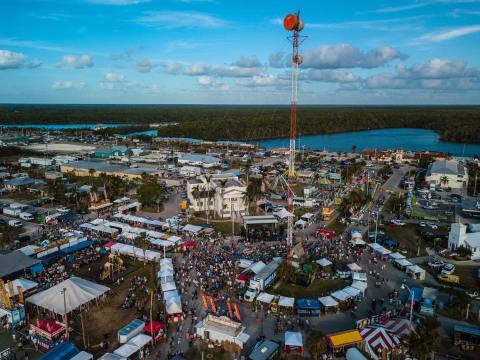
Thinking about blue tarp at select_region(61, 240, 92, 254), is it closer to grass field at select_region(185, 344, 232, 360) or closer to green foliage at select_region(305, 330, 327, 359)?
grass field at select_region(185, 344, 232, 360)

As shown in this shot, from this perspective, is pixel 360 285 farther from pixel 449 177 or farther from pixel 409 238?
pixel 449 177

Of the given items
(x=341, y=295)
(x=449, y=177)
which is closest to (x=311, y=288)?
(x=341, y=295)

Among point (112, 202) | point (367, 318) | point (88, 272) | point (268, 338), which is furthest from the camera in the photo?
point (112, 202)

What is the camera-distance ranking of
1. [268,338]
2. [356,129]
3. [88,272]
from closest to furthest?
[268,338], [88,272], [356,129]

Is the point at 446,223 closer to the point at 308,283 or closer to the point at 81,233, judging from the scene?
the point at 308,283

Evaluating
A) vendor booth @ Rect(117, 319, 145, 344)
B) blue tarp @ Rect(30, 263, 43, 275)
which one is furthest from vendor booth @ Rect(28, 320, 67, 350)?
blue tarp @ Rect(30, 263, 43, 275)

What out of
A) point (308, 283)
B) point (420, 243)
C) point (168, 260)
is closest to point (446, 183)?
point (420, 243)

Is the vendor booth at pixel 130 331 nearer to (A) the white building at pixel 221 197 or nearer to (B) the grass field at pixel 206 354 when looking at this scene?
(B) the grass field at pixel 206 354

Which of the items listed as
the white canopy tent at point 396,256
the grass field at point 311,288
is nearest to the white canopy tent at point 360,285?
the grass field at point 311,288
